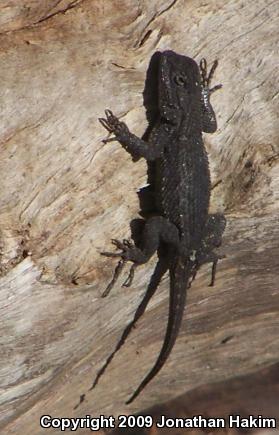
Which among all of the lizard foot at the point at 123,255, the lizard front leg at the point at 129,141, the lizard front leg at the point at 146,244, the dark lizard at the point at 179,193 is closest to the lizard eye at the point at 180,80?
the dark lizard at the point at 179,193

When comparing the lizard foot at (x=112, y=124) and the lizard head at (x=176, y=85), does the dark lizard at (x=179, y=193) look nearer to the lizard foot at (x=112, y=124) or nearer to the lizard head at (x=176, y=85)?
the lizard head at (x=176, y=85)

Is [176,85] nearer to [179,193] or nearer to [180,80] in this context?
[180,80]

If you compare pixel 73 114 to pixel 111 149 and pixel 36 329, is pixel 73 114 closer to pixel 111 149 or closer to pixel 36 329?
pixel 111 149

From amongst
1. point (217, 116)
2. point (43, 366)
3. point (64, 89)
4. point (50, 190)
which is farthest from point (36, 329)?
point (217, 116)

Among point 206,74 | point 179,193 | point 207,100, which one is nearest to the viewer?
point 206,74

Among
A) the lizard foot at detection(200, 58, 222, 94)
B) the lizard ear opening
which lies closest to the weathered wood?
the lizard foot at detection(200, 58, 222, 94)

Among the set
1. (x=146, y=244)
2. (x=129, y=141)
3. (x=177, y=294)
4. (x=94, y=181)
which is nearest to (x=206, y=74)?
(x=129, y=141)
